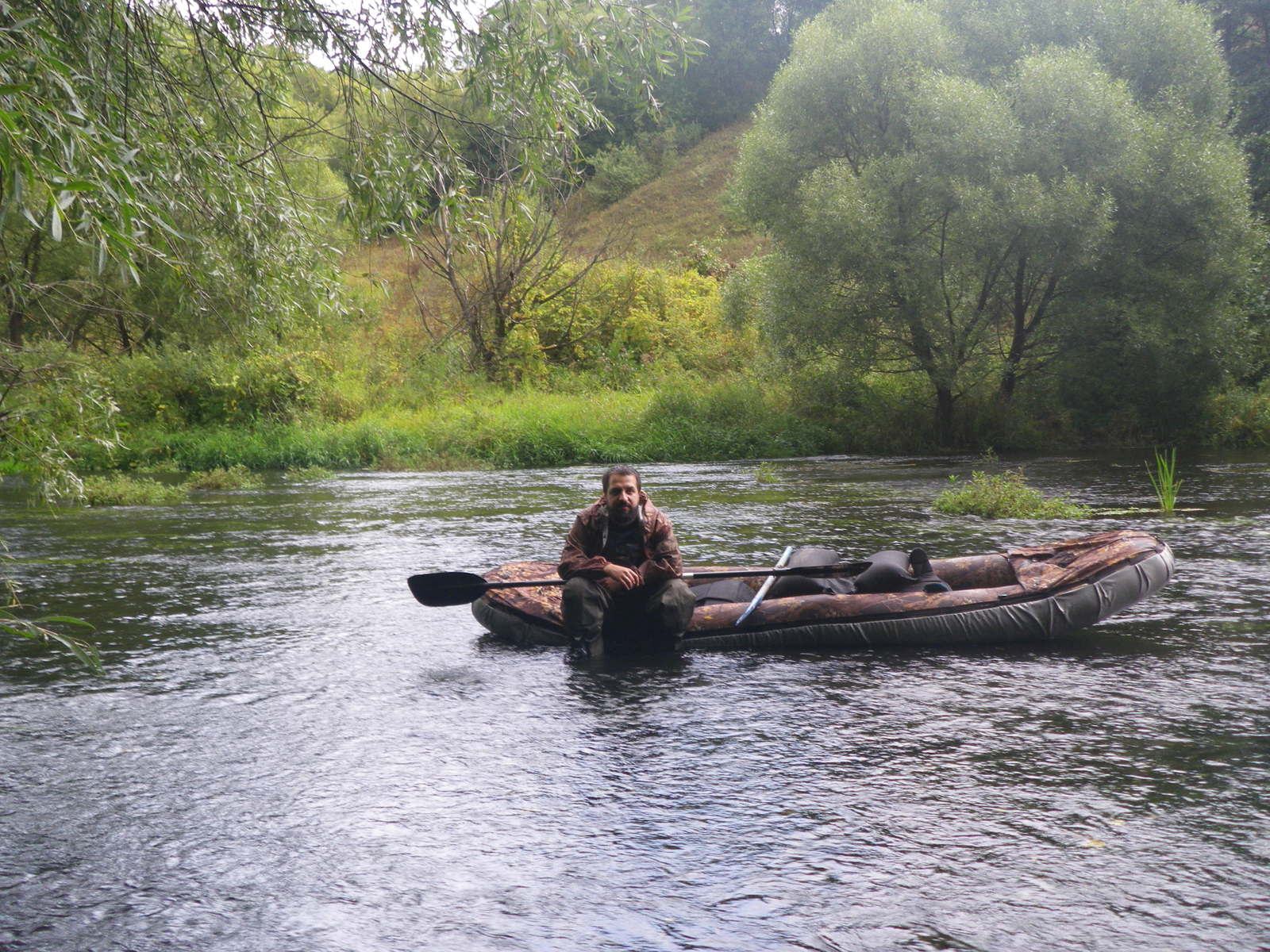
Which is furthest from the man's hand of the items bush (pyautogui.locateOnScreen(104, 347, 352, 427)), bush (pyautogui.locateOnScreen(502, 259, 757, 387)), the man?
bush (pyautogui.locateOnScreen(502, 259, 757, 387))

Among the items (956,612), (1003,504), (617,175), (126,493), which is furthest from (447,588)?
(617,175)

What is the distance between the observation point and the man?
6785 millimetres

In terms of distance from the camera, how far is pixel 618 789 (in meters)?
4.81

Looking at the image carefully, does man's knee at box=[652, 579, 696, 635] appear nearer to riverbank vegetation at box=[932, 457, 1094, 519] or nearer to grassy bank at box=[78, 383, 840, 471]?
riverbank vegetation at box=[932, 457, 1094, 519]

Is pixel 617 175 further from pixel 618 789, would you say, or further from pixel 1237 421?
pixel 618 789

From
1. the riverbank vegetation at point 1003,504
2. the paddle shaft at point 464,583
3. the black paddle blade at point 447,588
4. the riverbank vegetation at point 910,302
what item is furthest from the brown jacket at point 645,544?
the riverbank vegetation at point 910,302

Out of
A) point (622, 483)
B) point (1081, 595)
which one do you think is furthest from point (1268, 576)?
point (622, 483)

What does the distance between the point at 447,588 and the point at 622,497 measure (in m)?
1.47

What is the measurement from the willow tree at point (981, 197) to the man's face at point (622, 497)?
1681cm

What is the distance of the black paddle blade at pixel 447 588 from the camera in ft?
24.7

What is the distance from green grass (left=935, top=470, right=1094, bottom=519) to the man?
771 centimetres

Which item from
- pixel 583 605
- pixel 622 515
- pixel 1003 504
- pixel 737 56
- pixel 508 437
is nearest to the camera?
pixel 583 605

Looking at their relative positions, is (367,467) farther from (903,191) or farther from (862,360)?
(903,191)

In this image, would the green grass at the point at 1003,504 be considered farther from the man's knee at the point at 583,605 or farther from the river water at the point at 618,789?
the man's knee at the point at 583,605
